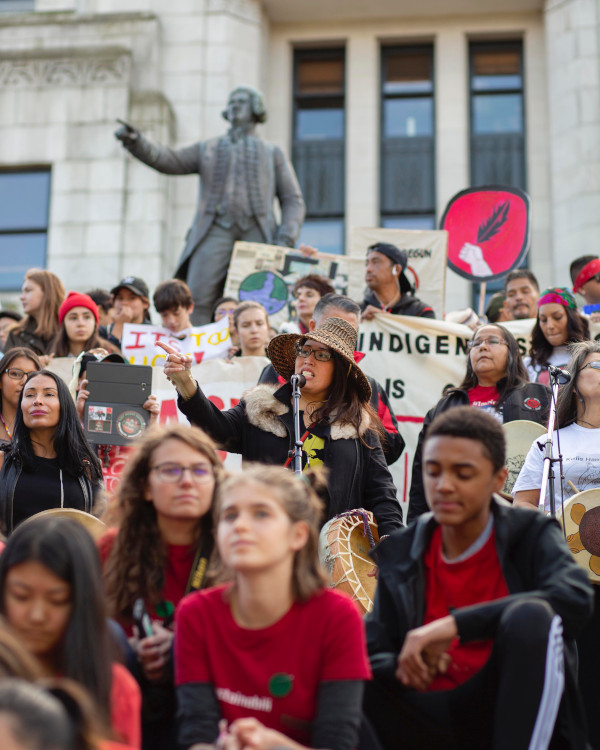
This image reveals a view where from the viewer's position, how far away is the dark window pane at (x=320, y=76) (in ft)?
63.9

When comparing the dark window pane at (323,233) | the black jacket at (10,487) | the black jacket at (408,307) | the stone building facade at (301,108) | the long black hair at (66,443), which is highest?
the stone building facade at (301,108)

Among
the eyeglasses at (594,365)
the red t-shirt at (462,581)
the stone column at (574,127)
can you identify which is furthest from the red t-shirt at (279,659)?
the stone column at (574,127)

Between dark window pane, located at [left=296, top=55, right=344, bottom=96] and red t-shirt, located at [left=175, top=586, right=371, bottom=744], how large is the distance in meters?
16.9

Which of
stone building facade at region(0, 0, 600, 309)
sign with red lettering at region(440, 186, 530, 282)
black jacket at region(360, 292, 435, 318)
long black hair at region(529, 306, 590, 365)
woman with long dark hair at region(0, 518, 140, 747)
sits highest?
stone building facade at region(0, 0, 600, 309)

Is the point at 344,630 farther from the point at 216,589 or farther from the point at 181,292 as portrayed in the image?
the point at 181,292

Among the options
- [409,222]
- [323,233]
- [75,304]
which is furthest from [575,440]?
[323,233]

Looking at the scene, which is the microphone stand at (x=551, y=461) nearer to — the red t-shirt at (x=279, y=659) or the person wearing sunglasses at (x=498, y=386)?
the person wearing sunglasses at (x=498, y=386)

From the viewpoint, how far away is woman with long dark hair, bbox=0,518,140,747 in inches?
124

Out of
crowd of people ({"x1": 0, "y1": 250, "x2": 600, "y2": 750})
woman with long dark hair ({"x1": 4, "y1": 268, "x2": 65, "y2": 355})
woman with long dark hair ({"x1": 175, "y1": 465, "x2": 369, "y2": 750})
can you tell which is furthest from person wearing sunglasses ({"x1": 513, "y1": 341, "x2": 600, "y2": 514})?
woman with long dark hair ({"x1": 4, "y1": 268, "x2": 65, "y2": 355})

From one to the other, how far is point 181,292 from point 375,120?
35.9ft

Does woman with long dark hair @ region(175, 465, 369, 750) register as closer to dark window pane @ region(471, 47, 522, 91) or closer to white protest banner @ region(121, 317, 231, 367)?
white protest banner @ region(121, 317, 231, 367)

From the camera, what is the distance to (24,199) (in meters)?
17.4

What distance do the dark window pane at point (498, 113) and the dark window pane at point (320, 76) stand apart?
2.48 m

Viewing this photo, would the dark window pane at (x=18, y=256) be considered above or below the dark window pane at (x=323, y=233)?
below
